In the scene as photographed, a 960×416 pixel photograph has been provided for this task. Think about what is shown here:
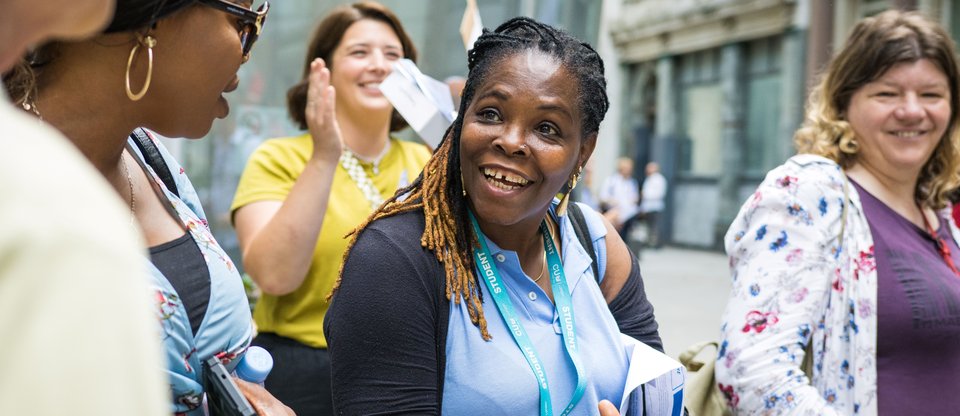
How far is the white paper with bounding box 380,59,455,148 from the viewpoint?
2795 mm

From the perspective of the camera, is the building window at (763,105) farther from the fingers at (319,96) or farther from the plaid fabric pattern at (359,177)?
the fingers at (319,96)

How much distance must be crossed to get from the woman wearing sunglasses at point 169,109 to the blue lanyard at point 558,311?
502 millimetres

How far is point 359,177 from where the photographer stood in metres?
3.02

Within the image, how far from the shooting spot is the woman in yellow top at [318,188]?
268 centimetres

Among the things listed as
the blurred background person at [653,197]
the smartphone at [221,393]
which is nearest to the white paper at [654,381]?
the smartphone at [221,393]

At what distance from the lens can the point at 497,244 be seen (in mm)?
2041

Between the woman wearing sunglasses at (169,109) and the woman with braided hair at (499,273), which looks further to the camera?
the woman with braided hair at (499,273)

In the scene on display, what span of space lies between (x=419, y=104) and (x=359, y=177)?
36 cm

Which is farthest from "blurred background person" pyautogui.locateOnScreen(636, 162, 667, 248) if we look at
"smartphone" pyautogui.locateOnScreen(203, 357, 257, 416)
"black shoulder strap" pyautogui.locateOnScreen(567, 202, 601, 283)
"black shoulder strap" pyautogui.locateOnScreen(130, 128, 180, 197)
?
"smartphone" pyautogui.locateOnScreen(203, 357, 257, 416)

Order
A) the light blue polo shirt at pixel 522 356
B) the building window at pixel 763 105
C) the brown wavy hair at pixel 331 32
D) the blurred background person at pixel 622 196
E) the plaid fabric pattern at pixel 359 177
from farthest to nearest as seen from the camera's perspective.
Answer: the building window at pixel 763 105 → the blurred background person at pixel 622 196 → the brown wavy hair at pixel 331 32 → the plaid fabric pattern at pixel 359 177 → the light blue polo shirt at pixel 522 356

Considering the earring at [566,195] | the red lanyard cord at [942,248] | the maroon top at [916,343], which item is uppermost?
the earring at [566,195]

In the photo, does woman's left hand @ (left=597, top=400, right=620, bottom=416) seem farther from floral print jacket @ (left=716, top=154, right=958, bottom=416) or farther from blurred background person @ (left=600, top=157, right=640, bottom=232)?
blurred background person @ (left=600, top=157, right=640, bottom=232)

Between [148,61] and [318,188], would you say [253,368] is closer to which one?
[148,61]

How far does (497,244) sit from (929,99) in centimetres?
164
